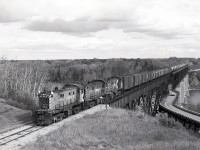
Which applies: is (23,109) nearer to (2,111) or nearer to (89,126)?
(2,111)

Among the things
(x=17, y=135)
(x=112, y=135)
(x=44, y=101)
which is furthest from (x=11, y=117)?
(x=112, y=135)

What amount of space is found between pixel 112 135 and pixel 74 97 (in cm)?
939

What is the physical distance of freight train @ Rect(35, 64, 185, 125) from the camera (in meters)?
28.4

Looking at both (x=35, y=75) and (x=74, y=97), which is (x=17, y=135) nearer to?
(x=74, y=97)

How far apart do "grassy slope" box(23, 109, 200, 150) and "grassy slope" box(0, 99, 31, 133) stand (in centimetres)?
560

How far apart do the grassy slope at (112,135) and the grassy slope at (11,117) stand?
18.4 feet

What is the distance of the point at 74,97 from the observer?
3309 centimetres

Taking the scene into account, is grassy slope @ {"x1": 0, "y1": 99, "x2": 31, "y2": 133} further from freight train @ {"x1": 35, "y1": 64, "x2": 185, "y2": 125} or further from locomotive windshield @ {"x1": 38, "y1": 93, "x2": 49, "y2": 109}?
locomotive windshield @ {"x1": 38, "y1": 93, "x2": 49, "y2": 109}

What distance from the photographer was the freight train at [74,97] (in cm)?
2839

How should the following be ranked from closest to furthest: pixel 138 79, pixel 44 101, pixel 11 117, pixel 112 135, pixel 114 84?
1. pixel 112 135
2. pixel 44 101
3. pixel 11 117
4. pixel 114 84
5. pixel 138 79

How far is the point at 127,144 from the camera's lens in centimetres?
2336

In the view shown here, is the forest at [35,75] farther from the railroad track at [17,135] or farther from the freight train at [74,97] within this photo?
the railroad track at [17,135]

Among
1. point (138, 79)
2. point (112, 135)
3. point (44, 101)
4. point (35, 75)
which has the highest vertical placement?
point (138, 79)

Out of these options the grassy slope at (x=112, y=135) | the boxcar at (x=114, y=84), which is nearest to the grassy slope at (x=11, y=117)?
the grassy slope at (x=112, y=135)
